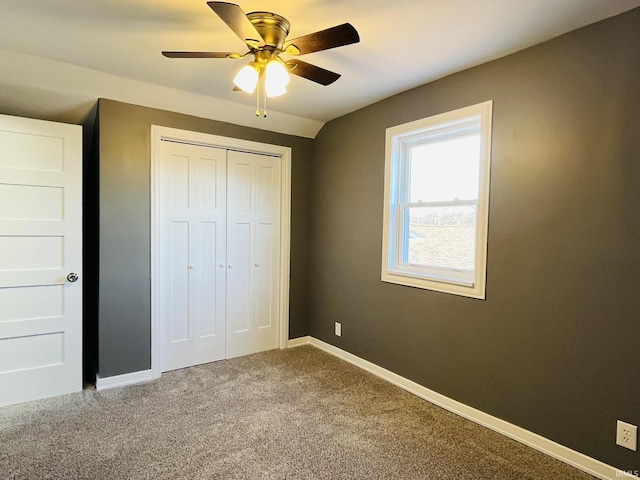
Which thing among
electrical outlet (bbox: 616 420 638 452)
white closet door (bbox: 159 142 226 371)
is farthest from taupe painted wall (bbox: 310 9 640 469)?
white closet door (bbox: 159 142 226 371)

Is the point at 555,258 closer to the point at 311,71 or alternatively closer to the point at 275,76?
the point at 311,71

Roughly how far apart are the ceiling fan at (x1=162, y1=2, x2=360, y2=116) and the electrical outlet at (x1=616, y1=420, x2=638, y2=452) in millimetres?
2297

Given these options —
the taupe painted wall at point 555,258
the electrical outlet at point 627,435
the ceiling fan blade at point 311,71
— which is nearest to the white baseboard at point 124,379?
the taupe painted wall at point 555,258

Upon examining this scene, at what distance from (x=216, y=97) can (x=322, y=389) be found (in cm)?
259

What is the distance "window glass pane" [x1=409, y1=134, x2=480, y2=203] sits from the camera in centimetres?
257

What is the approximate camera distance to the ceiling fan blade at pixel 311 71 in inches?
74.0

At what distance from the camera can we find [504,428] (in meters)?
2.29

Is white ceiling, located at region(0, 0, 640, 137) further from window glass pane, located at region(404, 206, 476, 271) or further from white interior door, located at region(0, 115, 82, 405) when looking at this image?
window glass pane, located at region(404, 206, 476, 271)

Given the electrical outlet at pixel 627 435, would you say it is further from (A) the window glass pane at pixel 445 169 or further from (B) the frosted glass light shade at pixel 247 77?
(B) the frosted glass light shade at pixel 247 77

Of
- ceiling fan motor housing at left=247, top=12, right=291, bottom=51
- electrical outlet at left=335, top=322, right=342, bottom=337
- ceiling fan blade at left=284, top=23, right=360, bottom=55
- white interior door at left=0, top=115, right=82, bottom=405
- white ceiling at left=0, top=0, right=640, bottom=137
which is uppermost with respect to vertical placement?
white ceiling at left=0, top=0, right=640, bottom=137

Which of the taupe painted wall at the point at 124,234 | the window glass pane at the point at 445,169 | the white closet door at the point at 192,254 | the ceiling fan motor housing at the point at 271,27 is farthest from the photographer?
the white closet door at the point at 192,254

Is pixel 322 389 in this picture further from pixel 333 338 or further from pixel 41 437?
pixel 41 437

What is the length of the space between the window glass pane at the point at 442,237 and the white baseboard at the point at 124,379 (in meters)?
2.41

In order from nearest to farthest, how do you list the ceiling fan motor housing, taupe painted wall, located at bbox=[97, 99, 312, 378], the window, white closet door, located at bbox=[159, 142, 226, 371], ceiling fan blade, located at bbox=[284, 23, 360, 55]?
ceiling fan blade, located at bbox=[284, 23, 360, 55] < the ceiling fan motor housing < the window < taupe painted wall, located at bbox=[97, 99, 312, 378] < white closet door, located at bbox=[159, 142, 226, 371]
